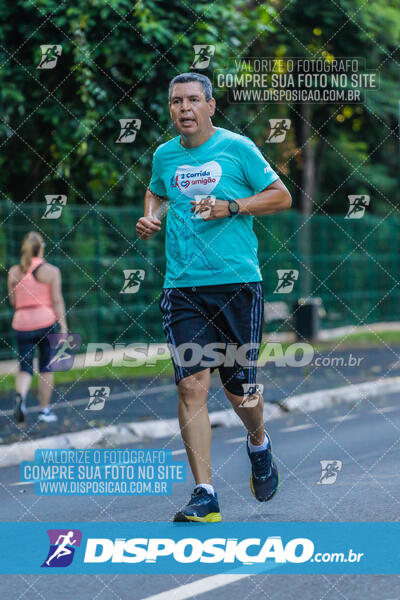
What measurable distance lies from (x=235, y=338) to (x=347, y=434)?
4183mm

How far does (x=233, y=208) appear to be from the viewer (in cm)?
548

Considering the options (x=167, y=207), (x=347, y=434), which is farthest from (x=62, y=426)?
(x=167, y=207)

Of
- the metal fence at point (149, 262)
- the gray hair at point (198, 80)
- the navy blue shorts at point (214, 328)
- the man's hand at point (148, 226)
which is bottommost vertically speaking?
the metal fence at point (149, 262)

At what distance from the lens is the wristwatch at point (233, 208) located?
547cm

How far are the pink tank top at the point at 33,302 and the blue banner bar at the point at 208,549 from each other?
4.87 metres

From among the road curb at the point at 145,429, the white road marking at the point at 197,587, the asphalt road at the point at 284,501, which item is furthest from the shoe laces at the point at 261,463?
the road curb at the point at 145,429

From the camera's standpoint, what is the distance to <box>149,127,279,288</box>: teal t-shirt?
18.4 feet

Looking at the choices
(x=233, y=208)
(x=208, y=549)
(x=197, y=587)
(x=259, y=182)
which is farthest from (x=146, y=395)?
(x=197, y=587)

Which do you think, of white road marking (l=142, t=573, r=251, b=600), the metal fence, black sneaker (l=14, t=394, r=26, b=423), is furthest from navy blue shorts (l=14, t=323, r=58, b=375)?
white road marking (l=142, t=573, r=251, b=600)

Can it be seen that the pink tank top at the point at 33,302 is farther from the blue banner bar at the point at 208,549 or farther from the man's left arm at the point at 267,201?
the man's left arm at the point at 267,201

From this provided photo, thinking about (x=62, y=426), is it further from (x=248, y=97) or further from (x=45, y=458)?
(x=248, y=97)

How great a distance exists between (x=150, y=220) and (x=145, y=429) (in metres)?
4.62

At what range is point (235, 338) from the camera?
18.8 feet

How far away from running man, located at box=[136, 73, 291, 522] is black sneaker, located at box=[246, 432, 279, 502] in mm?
405
